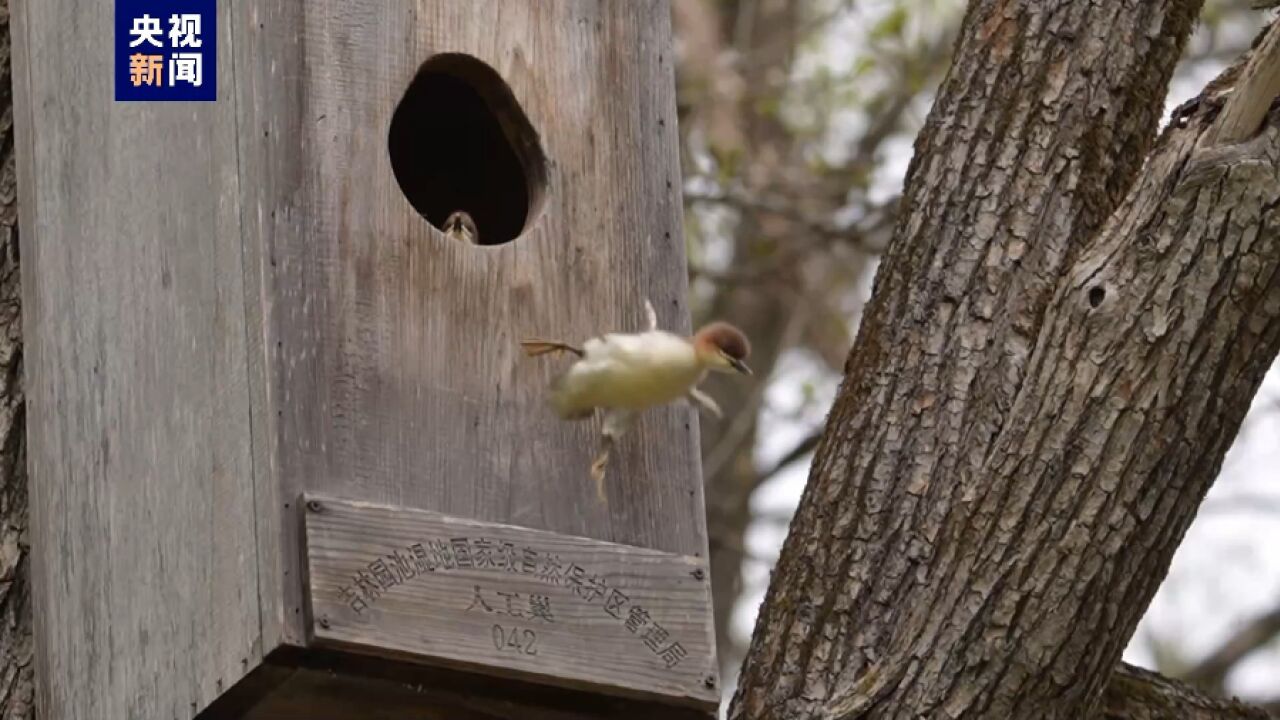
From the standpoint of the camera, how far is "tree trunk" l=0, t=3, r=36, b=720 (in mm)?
3926

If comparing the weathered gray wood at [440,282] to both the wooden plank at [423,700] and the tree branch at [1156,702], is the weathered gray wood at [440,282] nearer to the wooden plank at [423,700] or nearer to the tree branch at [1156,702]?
the wooden plank at [423,700]

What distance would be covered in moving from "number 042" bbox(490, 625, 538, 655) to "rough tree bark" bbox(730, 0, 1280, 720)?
52cm

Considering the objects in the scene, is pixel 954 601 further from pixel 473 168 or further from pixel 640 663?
pixel 473 168

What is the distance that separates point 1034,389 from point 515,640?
2.89ft

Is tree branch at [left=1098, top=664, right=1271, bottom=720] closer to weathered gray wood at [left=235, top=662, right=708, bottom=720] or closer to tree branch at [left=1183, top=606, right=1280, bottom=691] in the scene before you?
weathered gray wood at [left=235, top=662, right=708, bottom=720]

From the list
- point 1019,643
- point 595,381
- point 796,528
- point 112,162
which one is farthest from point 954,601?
point 112,162

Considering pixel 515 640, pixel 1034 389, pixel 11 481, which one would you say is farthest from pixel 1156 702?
pixel 11 481

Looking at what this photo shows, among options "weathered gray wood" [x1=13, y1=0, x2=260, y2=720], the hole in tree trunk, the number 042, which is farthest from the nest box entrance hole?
the hole in tree trunk

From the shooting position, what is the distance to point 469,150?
422 cm

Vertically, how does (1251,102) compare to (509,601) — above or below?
above

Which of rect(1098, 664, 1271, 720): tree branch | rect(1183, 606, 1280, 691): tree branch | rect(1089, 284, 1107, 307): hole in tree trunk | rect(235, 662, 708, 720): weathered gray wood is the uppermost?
rect(1089, 284, 1107, 307): hole in tree trunk

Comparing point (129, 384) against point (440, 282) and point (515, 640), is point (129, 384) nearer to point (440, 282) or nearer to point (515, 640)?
point (440, 282)

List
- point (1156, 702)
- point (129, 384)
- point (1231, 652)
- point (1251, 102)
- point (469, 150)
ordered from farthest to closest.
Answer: point (1231, 652)
point (469, 150)
point (1156, 702)
point (129, 384)
point (1251, 102)

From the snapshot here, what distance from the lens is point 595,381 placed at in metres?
3.35
